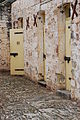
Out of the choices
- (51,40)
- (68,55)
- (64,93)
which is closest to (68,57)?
(68,55)

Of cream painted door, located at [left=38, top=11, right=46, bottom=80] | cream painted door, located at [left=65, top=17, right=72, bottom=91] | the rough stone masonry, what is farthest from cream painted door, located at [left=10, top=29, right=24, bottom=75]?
cream painted door, located at [left=65, top=17, right=72, bottom=91]

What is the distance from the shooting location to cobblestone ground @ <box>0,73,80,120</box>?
670cm

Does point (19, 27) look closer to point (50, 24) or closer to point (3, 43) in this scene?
point (3, 43)

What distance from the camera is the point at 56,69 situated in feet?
31.2

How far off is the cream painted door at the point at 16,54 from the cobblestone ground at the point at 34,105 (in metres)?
3.67

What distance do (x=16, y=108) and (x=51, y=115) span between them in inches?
41.6

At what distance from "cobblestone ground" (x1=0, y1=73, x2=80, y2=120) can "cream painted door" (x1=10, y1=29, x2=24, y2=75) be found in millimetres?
3666

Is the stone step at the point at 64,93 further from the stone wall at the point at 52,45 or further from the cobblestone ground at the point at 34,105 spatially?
the stone wall at the point at 52,45

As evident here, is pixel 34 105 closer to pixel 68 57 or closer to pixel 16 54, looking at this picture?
pixel 68 57

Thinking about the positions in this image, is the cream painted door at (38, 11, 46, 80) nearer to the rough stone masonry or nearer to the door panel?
the rough stone masonry

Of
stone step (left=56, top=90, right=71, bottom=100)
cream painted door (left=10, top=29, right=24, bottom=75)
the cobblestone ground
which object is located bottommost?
the cobblestone ground

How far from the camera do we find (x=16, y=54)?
47.5 ft

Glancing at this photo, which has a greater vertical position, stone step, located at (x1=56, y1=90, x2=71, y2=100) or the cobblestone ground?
stone step, located at (x1=56, y1=90, x2=71, y2=100)

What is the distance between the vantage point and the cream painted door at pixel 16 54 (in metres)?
14.3
